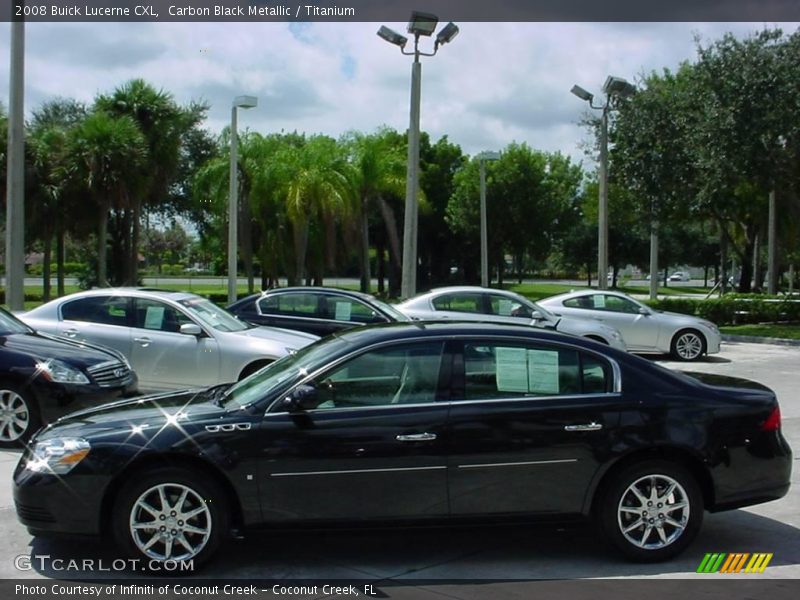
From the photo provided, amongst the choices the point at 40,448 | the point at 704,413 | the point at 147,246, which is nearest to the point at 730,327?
the point at 704,413

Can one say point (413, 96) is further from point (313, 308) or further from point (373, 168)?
point (373, 168)

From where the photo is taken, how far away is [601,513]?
574cm

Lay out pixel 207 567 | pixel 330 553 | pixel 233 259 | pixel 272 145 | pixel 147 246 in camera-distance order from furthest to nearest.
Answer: pixel 147 246 < pixel 272 145 < pixel 233 259 < pixel 330 553 < pixel 207 567

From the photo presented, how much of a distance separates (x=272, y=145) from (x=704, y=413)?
33.0m

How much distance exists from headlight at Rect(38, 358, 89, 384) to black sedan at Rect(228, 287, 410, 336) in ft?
17.3

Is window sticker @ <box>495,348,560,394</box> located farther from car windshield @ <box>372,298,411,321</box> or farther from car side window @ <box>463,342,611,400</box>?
car windshield @ <box>372,298,411,321</box>

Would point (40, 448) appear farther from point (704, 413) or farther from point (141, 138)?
point (141, 138)

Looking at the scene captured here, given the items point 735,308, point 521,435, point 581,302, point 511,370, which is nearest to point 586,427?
point 521,435

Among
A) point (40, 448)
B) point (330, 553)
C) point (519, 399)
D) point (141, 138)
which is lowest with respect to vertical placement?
point (330, 553)

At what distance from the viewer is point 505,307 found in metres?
Answer: 16.4

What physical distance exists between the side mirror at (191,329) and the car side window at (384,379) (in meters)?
5.92

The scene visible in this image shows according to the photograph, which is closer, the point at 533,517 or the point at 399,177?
the point at 533,517

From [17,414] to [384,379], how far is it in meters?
4.96

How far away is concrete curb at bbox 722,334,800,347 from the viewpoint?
2259cm
